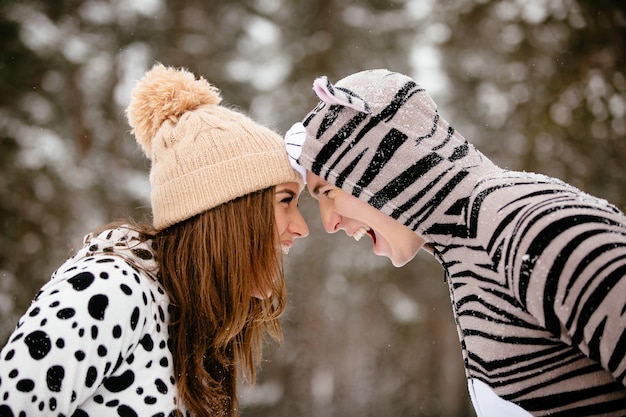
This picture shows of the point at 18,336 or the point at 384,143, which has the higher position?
the point at 384,143

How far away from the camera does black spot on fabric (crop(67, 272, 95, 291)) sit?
4.53ft

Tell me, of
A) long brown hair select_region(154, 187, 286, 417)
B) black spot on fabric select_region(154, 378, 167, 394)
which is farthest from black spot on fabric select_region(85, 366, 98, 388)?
long brown hair select_region(154, 187, 286, 417)

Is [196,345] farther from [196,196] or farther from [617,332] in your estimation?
[617,332]

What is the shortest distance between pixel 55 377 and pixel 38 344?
86 mm

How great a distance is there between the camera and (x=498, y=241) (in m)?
1.29

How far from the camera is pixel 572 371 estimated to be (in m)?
1.27

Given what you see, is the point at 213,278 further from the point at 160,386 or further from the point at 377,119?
the point at 377,119

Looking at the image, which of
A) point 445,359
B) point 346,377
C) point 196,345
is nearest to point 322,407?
point 346,377

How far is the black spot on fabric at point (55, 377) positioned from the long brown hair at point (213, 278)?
45 centimetres

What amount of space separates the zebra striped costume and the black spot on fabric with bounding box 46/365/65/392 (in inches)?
35.3

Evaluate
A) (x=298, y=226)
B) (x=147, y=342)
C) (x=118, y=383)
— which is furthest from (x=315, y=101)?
(x=118, y=383)

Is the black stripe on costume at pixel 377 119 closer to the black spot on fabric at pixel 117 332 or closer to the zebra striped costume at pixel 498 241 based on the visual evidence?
the zebra striped costume at pixel 498 241

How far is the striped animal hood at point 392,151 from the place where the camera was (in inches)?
60.7

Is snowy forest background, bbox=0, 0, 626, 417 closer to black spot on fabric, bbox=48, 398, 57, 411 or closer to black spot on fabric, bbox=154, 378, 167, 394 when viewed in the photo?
black spot on fabric, bbox=154, 378, 167, 394
